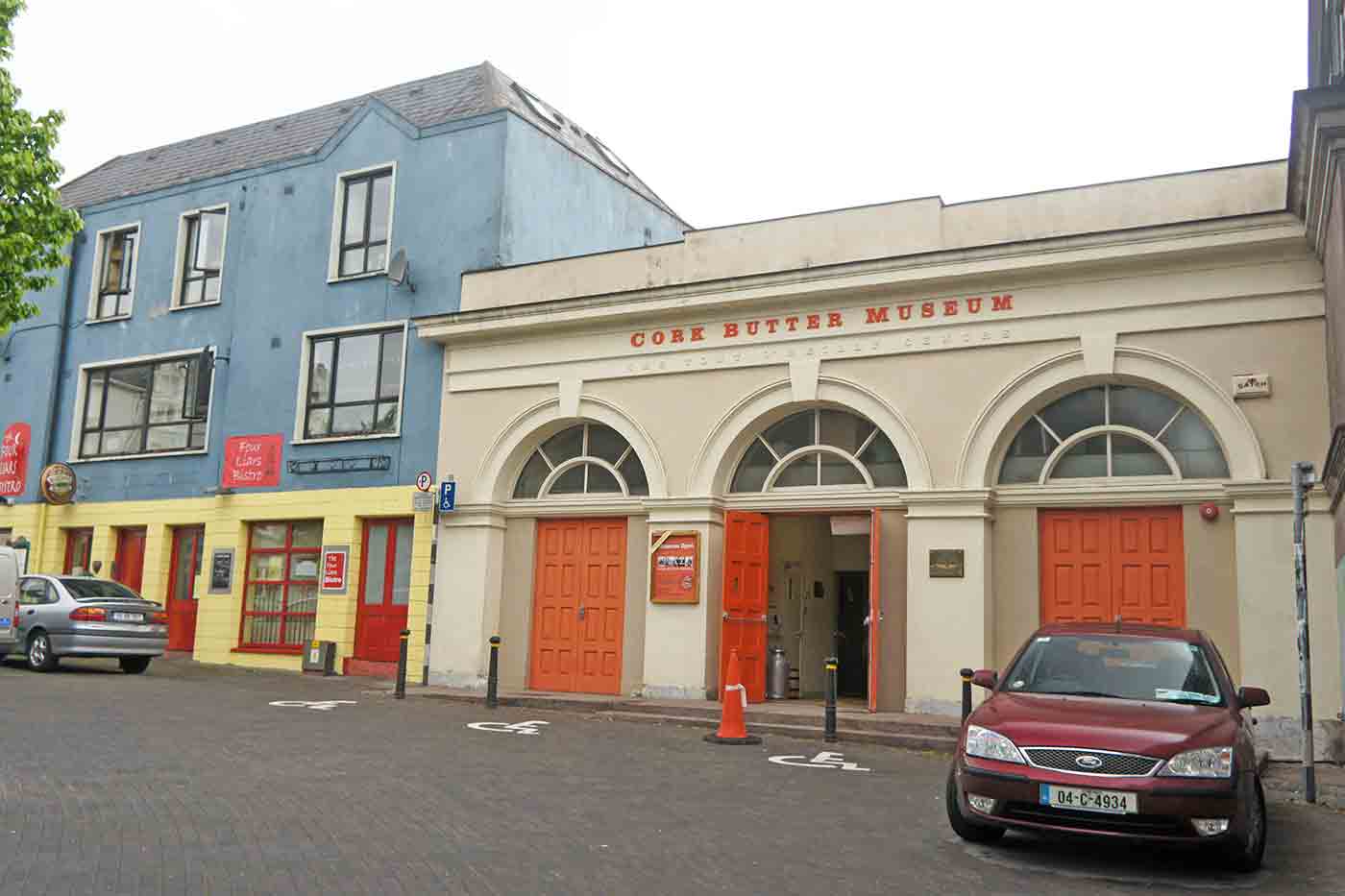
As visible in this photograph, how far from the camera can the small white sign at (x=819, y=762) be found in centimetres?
1119

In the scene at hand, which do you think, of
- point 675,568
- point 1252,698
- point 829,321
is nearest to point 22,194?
point 675,568

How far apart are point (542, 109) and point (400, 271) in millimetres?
5823

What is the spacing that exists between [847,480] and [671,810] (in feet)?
26.1

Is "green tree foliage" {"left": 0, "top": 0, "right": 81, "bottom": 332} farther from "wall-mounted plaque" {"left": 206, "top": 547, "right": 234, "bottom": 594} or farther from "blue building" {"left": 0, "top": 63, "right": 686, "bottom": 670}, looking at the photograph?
"wall-mounted plaque" {"left": 206, "top": 547, "right": 234, "bottom": 594}

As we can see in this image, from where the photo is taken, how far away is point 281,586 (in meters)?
20.4

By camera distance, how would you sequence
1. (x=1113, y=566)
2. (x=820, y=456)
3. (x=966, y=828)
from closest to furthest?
(x=966, y=828), (x=1113, y=566), (x=820, y=456)

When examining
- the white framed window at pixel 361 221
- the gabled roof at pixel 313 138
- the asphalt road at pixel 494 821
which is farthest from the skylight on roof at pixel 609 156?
the asphalt road at pixel 494 821

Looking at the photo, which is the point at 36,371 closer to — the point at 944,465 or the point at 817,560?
the point at 817,560

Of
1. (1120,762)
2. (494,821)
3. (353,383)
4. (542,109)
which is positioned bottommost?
(494,821)

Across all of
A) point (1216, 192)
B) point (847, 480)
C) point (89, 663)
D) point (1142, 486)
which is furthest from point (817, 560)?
point (89, 663)

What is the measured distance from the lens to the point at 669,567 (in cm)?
1627

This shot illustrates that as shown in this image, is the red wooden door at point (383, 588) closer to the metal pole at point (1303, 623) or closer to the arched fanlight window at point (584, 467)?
the arched fanlight window at point (584, 467)

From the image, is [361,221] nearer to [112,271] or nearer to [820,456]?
[112,271]

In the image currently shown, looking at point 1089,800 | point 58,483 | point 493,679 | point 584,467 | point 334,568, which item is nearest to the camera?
point 1089,800
